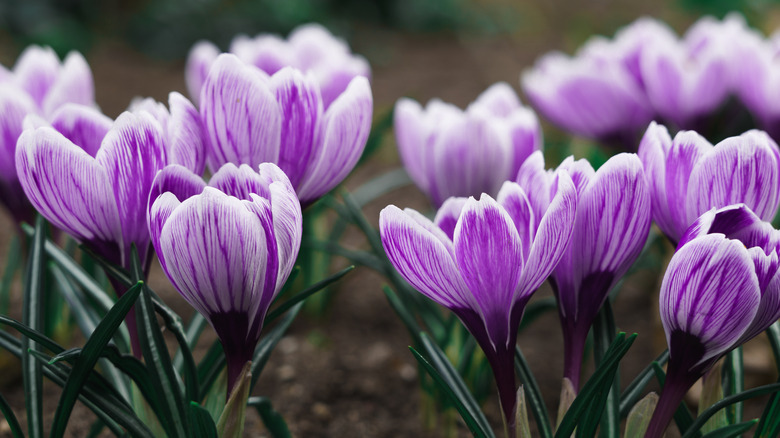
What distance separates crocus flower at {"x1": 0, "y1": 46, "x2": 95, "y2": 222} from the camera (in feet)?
3.67

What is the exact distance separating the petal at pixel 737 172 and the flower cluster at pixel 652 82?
0.61 m

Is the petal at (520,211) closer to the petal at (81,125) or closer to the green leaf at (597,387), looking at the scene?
the green leaf at (597,387)

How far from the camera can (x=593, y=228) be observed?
86cm

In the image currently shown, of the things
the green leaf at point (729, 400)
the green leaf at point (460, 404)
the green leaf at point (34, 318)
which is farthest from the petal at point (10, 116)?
the green leaf at point (729, 400)

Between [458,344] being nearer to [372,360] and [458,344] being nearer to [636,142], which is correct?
[372,360]

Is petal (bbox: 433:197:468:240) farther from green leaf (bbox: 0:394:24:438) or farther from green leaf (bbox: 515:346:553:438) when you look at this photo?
green leaf (bbox: 0:394:24:438)

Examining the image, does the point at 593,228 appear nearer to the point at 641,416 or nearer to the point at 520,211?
the point at 520,211

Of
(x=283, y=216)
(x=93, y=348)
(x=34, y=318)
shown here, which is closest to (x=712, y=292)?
(x=283, y=216)

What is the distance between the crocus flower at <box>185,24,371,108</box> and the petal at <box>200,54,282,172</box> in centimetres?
32

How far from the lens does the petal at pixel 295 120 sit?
968 millimetres

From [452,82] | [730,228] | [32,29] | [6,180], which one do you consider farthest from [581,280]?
[32,29]

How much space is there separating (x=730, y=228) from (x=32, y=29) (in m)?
4.94

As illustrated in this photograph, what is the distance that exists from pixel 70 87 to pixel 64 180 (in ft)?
1.39

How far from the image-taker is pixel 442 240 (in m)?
0.85
